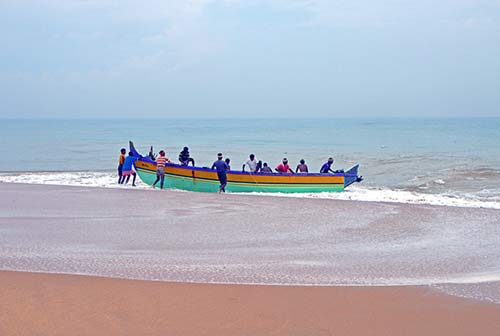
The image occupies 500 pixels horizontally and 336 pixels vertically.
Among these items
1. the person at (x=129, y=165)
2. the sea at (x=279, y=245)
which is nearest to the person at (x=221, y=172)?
the sea at (x=279, y=245)

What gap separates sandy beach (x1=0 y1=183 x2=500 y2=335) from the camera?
632cm

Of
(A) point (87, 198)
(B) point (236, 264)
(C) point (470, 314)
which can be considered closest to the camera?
(C) point (470, 314)

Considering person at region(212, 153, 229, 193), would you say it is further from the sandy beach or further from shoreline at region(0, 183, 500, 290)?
the sandy beach

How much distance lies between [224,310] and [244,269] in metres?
2.07

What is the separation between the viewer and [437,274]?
862 cm

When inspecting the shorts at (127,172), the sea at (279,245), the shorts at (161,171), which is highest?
the shorts at (161,171)

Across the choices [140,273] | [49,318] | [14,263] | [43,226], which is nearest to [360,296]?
[140,273]

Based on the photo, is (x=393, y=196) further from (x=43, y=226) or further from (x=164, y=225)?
(x=43, y=226)

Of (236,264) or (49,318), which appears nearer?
(49,318)

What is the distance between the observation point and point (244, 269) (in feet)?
28.7

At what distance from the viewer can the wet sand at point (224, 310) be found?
20.0ft

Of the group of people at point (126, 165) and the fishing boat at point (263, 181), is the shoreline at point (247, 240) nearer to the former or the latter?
the fishing boat at point (263, 181)

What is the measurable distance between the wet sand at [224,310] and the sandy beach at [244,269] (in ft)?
0.07

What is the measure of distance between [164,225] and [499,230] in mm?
6919
